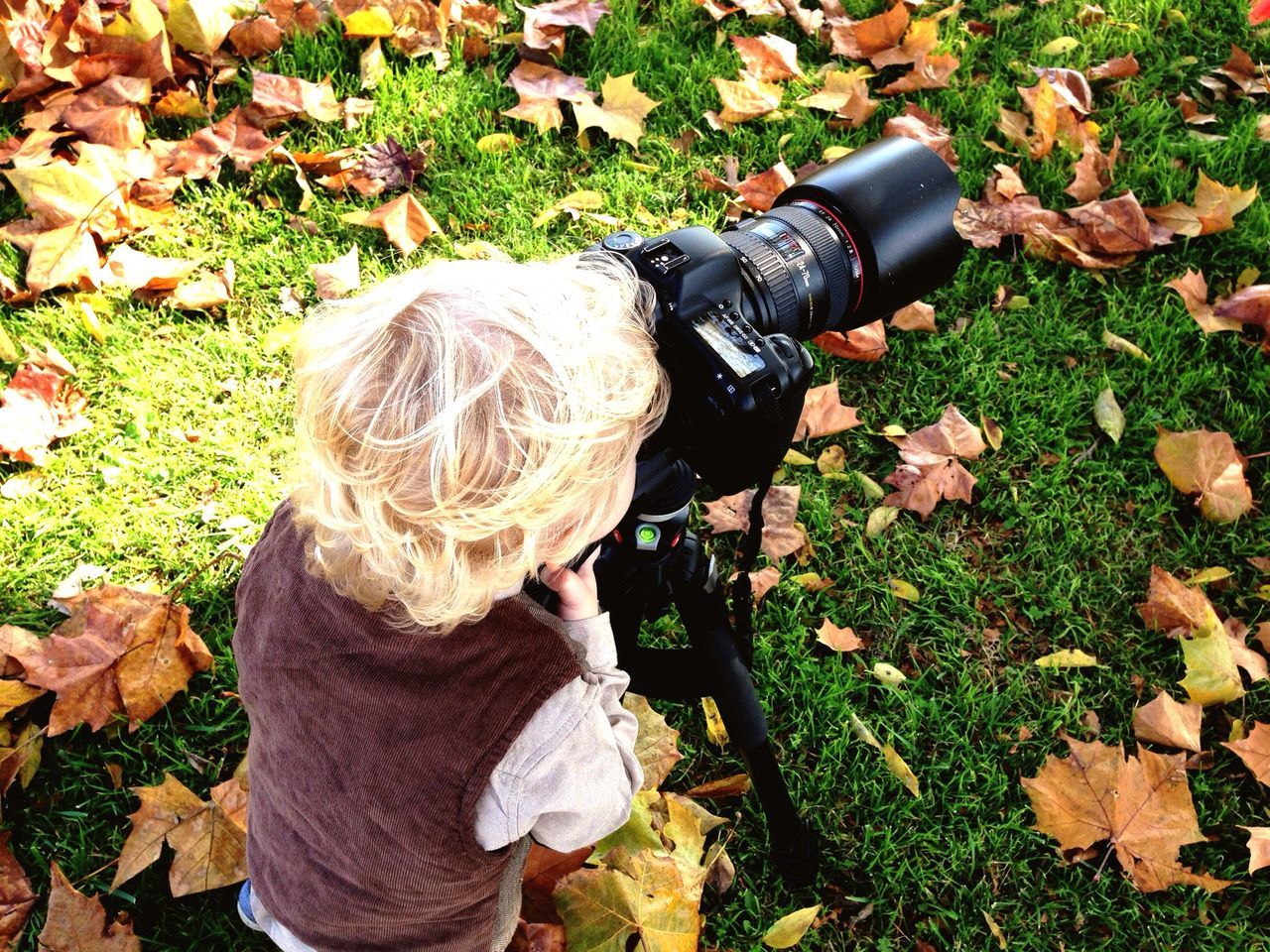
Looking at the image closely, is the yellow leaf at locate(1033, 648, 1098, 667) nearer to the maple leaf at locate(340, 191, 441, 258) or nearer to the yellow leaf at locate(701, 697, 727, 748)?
the yellow leaf at locate(701, 697, 727, 748)

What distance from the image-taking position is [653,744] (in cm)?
183

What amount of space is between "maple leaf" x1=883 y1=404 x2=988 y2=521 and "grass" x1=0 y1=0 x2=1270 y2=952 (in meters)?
0.05

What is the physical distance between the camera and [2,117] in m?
2.69

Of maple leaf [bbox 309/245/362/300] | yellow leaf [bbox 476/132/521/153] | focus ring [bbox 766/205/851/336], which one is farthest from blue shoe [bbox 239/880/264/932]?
yellow leaf [bbox 476/132/521/153]

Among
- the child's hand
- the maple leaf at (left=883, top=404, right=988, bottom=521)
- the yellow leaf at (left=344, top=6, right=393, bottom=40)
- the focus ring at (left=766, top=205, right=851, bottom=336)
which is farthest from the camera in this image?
the yellow leaf at (left=344, top=6, right=393, bottom=40)

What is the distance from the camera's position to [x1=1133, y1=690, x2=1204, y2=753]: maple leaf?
72.9 inches

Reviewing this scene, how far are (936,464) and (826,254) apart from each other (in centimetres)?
81

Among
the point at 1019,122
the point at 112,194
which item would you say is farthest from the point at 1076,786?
the point at 112,194

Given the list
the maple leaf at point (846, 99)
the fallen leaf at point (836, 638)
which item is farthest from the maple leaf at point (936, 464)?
the maple leaf at point (846, 99)

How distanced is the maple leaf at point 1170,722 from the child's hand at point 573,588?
1177 mm

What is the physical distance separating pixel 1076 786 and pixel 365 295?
56.6 inches

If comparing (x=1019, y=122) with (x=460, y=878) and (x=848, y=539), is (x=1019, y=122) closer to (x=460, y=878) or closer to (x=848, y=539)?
(x=848, y=539)

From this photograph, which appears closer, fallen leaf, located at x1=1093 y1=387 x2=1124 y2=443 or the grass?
the grass

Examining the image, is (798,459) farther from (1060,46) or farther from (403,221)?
(1060,46)
